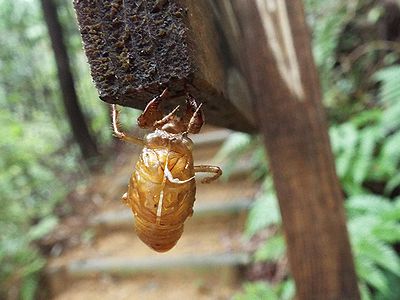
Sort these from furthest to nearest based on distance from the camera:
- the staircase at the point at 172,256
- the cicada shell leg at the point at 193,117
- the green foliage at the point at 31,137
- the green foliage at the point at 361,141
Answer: the green foliage at the point at 31,137, the staircase at the point at 172,256, the green foliage at the point at 361,141, the cicada shell leg at the point at 193,117

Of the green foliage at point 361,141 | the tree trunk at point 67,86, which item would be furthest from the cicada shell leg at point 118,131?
the tree trunk at point 67,86

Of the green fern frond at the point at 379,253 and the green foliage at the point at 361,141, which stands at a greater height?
the green foliage at the point at 361,141

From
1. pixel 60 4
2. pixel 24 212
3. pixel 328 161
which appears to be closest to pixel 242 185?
pixel 24 212

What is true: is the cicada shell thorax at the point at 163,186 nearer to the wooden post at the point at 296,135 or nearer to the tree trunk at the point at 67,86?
the wooden post at the point at 296,135

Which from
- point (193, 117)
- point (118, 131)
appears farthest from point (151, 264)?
point (193, 117)

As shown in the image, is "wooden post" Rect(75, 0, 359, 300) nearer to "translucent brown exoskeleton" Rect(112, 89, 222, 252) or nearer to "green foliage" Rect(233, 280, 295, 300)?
"translucent brown exoskeleton" Rect(112, 89, 222, 252)

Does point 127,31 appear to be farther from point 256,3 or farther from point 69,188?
point 69,188

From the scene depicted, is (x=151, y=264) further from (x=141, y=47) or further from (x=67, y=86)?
(x=141, y=47)
